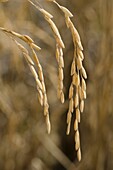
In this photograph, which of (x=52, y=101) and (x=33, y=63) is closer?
(x=33, y=63)

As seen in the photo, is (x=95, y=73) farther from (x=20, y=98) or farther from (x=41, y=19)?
(x=41, y=19)

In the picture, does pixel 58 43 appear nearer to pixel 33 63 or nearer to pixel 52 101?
pixel 33 63

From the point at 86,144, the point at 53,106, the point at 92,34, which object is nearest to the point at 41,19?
the point at 92,34

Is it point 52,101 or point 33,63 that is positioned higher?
point 33,63

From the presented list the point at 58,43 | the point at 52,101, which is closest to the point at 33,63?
the point at 58,43

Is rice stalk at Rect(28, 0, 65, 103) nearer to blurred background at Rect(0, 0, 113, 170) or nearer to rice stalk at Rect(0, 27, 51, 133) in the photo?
rice stalk at Rect(0, 27, 51, 133)

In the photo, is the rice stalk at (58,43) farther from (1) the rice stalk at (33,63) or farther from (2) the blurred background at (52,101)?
(2) the blurred background at (52,101)

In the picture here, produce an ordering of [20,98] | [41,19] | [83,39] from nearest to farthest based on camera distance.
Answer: [20,98] → [83,39] → [41,19]

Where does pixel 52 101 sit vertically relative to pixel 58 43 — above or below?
below
